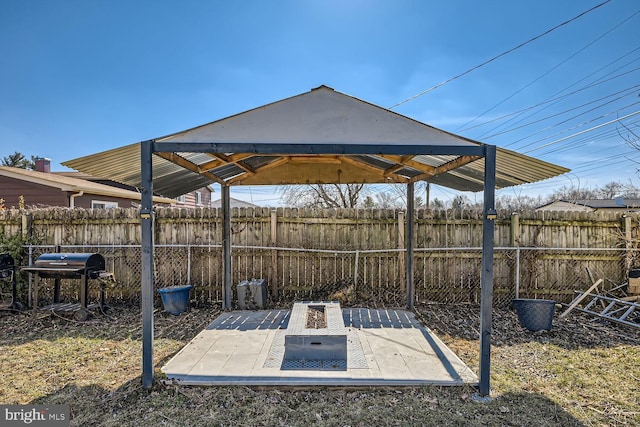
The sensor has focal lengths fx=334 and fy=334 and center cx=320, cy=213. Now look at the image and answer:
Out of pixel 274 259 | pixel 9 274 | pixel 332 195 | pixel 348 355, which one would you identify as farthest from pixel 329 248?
pixel 332 195

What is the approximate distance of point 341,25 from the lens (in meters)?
8.26

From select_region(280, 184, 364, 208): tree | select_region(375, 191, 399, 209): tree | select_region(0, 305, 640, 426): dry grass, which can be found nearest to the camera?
select_region(0, 305, 640, 426): dry grass

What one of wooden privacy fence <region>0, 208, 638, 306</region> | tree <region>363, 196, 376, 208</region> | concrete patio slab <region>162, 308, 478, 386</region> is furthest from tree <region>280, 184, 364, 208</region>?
concrete patio slab <region>162, 308, 478, 386</region>

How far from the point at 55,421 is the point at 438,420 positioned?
310 cm

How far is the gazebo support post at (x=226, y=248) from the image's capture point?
6.12 metres

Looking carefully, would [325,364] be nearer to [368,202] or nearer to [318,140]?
[318,140]

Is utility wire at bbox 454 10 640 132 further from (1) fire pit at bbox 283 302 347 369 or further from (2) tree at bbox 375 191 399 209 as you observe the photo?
(1) fire pit at bbox 283 302 347 369

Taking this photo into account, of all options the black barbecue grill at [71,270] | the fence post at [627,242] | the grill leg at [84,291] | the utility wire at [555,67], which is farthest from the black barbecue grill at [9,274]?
the utility wire at [555,67]

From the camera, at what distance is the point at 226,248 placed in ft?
20.2

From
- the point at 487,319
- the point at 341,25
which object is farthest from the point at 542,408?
the point at 341,25

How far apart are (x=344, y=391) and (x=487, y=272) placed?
68.6 inches

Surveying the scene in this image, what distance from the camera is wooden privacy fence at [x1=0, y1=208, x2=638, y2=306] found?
20.5 ft

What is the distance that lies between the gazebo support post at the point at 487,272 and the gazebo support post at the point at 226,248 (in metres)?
4.38

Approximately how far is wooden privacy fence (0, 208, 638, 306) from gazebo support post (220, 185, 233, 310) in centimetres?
37
